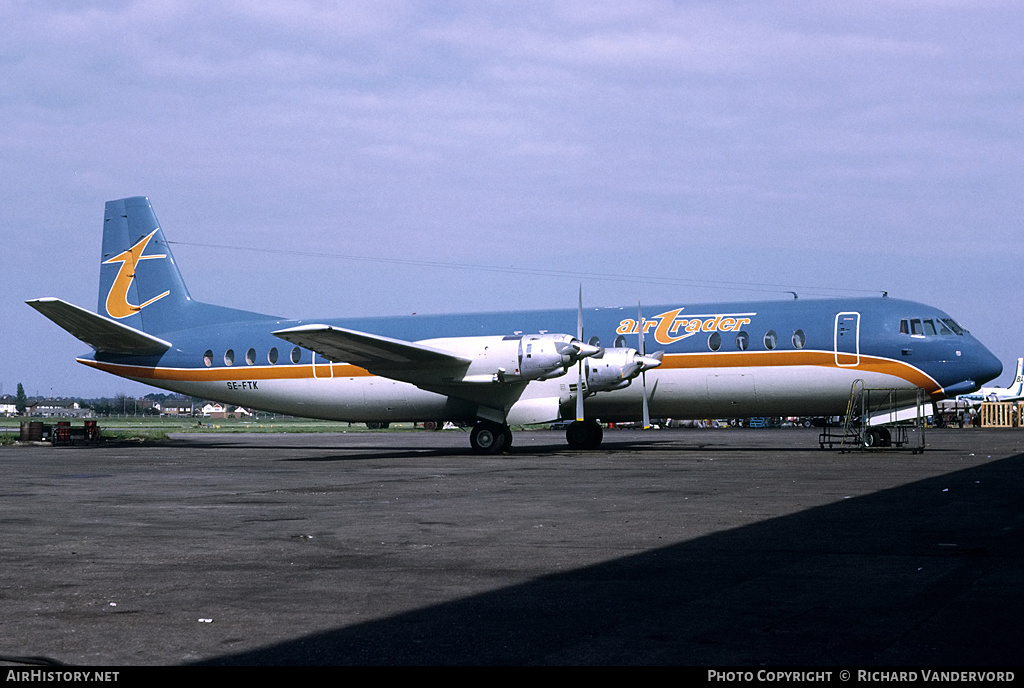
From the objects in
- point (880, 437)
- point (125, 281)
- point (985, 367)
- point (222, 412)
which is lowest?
point (222, 412)

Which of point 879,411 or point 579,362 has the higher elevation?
point 579,362

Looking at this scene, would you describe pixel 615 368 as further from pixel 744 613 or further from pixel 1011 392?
pixel 1011 392

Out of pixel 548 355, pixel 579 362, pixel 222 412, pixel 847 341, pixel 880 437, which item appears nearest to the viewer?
pixel 548 355

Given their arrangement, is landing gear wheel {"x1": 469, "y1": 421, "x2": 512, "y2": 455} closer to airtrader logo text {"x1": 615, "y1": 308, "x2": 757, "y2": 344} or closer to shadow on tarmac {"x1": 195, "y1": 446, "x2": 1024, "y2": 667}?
airtrader logo text {"x1": 615, "y1": 308, "x2": 757, "y2": 344}

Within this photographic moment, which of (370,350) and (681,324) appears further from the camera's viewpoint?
(681,324)

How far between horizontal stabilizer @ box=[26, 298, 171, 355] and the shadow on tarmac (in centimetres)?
2613

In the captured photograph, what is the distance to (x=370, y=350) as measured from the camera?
2780 centimetres

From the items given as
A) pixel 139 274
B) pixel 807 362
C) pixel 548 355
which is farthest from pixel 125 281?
pixel 807 362

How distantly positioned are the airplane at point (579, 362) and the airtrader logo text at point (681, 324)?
1.7 inches

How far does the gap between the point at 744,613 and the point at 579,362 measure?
2140cm

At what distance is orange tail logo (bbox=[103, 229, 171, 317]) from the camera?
3569cm

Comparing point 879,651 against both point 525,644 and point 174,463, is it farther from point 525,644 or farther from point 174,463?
point 174,463

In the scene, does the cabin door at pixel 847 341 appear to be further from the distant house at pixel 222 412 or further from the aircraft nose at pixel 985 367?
the distant house at pixel 222 412

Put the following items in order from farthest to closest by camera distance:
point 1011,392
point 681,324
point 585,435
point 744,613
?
point 1011,392
point 585,435
point 681,324
point 744,613
